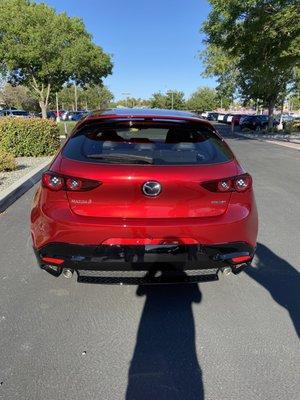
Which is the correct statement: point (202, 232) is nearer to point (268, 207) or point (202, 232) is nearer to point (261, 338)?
point (261, 338)

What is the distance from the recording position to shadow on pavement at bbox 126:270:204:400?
112 inches

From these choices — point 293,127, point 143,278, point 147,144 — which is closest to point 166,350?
point 143,278

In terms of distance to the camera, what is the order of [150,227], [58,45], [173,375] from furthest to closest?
[58,45] < [150,227] < [173,375]

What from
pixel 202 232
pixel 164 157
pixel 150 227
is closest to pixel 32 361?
pixel 150 227

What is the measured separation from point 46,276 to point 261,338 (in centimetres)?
222

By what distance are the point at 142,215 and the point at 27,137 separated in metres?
12.1

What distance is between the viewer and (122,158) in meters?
3.62

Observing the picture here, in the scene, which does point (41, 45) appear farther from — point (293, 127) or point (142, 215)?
point (142, 215)

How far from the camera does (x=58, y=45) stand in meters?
34.5

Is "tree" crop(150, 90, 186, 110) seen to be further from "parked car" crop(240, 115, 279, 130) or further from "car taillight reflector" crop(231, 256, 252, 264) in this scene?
"car taillight reflector" crop(231, 256, 252, 264)

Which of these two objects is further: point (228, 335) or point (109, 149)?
point (109, 149)

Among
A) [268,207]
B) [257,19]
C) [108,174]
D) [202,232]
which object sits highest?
[257,19]

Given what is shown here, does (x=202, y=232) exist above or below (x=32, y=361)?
above

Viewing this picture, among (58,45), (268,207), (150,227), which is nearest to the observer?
(150,227)
